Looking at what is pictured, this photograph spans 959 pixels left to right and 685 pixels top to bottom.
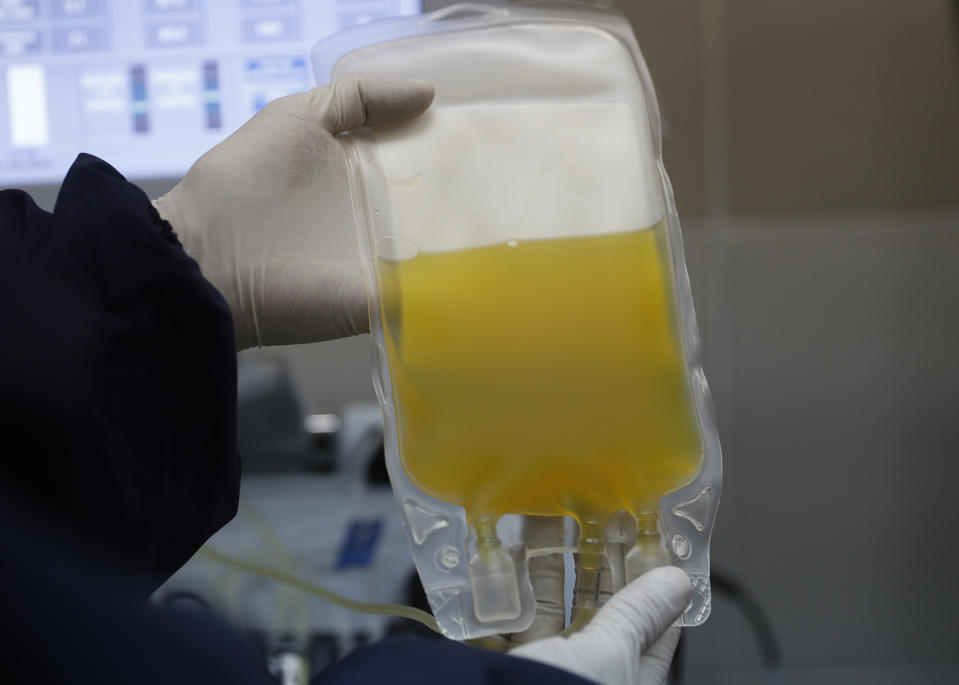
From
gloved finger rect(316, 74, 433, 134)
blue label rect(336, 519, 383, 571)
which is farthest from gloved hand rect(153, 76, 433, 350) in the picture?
blue label rect(336, 519, 383, 571)

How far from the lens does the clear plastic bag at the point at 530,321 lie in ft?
1.42

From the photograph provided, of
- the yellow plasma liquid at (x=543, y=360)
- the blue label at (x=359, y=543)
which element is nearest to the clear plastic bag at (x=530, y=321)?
the yellow plasma liquid at (x=543, y=360)

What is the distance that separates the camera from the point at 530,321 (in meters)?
0.43

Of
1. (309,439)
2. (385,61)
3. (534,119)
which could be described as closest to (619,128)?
(534,119)

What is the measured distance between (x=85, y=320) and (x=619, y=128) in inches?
13.1

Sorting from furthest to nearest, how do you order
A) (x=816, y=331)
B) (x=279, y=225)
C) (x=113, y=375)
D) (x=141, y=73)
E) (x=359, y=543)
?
(x=816, y=331)
(x=359, y=543)
(x=141, y=73)
(x=279, y=225)
(x=113, y=375)

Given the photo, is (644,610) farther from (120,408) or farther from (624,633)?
(120,408)

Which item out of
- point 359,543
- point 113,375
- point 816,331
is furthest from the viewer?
point 816,331

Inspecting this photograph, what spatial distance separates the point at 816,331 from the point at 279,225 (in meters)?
0.91

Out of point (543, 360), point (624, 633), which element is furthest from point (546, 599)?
point (543, 360)

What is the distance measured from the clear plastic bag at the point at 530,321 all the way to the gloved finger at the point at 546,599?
0.01 m

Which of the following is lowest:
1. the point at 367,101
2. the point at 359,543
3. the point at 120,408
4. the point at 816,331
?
the point at 359,543

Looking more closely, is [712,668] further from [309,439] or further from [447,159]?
[447,159]

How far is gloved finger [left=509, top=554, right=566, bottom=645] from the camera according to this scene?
50 cm
